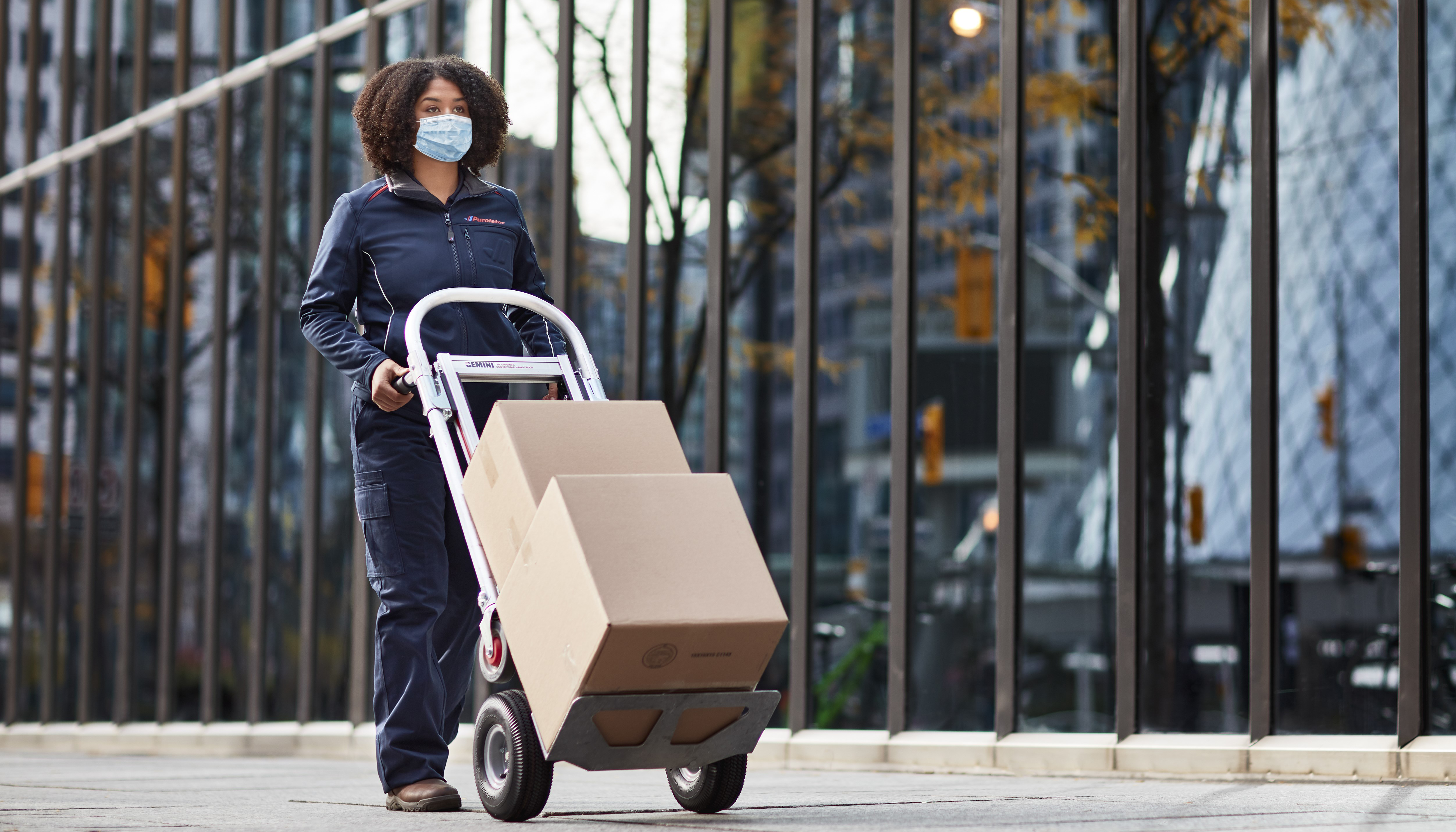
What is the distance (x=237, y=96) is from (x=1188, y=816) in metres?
8.33

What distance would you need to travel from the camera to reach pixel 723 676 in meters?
3.39

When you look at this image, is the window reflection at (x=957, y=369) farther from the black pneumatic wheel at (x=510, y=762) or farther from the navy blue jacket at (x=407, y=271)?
the black pneumatic wheel at (x=510, y=762)

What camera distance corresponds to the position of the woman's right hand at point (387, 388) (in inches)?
150

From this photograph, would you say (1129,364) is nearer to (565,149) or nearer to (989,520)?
(565,149)

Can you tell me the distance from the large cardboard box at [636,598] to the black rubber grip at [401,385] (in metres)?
0.60

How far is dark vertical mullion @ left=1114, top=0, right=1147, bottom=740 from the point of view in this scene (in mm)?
5676

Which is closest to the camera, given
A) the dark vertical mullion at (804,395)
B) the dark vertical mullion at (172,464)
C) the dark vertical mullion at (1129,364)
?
the dark vertical mullion at (1129,364)

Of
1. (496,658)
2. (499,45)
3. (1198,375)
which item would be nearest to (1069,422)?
(1198,375)

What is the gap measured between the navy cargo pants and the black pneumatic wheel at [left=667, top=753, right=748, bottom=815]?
60 cm

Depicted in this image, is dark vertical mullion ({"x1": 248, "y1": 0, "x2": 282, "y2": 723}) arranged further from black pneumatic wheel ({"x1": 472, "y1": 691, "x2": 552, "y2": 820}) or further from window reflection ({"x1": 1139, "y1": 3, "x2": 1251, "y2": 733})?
black pneumatic wheel ({"x1": 472, "y1": 691, "x2": 552, "y2": 820})

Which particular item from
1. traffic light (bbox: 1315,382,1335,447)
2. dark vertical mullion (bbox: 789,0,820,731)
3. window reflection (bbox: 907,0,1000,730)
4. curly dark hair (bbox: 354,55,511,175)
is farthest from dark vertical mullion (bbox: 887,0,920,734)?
traffic light (bbox: 1315,382,1335,447)

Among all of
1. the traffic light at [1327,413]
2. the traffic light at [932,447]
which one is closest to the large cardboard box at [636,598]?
the traffic light at [932,447]

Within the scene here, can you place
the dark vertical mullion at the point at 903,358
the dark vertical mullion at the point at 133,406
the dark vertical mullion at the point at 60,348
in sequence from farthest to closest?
the dark vertical mullion at the point at 60,348, the dark vertical mullion at the point at 133,406, the dark vertical mullion at the point at 903,358

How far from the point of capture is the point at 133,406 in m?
10.7
